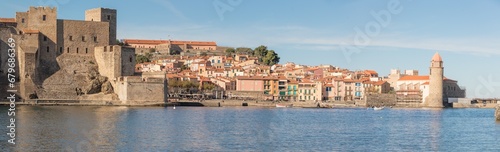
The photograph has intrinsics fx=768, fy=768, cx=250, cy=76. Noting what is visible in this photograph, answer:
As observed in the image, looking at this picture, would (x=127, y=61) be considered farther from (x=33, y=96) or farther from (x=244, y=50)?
(x=244, y=50)

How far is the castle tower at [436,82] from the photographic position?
2665 inches

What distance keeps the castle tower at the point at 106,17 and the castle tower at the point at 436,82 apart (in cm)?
3009

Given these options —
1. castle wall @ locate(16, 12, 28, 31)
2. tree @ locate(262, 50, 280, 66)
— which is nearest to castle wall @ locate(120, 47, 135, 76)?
castle wall @ locate(16, 12, 28, 31)

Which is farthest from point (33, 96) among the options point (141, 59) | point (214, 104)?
point (141, 59)

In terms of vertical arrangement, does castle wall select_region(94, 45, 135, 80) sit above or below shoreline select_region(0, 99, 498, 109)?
above

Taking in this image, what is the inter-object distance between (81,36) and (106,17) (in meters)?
2.28

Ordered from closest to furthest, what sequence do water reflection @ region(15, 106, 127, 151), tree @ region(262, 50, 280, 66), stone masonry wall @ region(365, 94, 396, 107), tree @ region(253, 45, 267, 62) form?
water reflection @ region(15, 106, 127, 151)
stone masonry wall @ region(365, 94, 396, 107)
tree @ region(262, 50, 280, 66)
tree @ region(253, 45, 267, 62)

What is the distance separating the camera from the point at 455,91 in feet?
254

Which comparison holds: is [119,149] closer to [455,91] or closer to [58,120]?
[58,120]

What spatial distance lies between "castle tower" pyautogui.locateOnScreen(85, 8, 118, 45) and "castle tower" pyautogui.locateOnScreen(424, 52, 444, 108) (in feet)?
98.7

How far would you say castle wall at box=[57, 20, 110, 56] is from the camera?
4934cm

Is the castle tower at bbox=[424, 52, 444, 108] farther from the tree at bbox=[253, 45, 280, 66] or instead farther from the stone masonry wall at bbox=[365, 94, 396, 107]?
the tree at bbox=[253, 45, 280, 66]

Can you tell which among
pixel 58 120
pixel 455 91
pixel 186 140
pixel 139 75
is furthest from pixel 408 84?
pixel 186 140

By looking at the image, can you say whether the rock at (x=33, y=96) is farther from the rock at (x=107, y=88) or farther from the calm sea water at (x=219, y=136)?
the calm sea water at (x=219, y=136)
